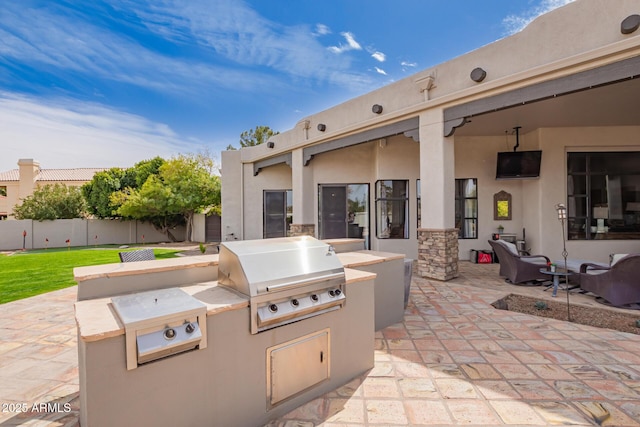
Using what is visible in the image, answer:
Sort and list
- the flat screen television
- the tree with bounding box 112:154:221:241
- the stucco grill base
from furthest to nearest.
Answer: the tree with bounding box 112:154:221:241
the flat screen television
the stucco grill base

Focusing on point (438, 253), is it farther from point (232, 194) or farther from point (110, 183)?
point (110, 183)

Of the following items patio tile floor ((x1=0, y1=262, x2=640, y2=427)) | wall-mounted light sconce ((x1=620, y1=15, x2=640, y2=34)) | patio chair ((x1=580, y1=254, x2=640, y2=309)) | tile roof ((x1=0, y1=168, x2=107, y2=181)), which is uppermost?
tile roof ((x1=0, y1=168, x2=107, y2=181))

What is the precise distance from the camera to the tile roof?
27916 mm

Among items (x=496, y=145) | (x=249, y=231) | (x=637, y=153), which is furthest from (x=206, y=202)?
(x=637, y=153)

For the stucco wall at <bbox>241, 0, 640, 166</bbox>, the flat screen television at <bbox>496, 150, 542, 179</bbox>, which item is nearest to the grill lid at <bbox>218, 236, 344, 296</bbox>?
the stucco wall at <bbox>241, 0, 640, 166</bbox>

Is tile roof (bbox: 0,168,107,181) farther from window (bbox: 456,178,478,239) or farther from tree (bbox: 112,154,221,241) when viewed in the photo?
window (bbox: 456,178,478,239)

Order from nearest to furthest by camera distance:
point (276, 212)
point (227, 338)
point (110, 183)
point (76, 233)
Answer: point (227, 338), point (276, 212), point (76, 233), point (110, 183)

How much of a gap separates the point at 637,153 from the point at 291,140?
9.73 metres

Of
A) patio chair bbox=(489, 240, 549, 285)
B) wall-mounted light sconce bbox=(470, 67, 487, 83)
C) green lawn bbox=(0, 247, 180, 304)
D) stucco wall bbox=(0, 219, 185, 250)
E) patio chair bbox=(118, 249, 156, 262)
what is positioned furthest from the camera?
stucco wall bbox=(0, 219, 185, 250)

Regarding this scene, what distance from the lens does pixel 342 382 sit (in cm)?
265

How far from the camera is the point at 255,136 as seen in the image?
3144cm

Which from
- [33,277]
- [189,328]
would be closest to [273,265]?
[189,328]

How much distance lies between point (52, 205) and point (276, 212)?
51.9 feet

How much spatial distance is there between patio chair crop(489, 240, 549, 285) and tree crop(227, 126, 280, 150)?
2733cm
